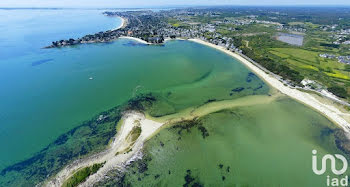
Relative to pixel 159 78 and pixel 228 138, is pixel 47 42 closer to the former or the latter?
pixel 159 78

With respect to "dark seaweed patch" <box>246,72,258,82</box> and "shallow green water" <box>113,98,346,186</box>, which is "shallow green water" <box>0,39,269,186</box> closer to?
"dark seaweed patch" <box>246,72,258,82</box>

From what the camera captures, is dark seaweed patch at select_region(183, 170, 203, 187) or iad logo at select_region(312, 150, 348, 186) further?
iad logo at select_region(312, 150, 348, 186)

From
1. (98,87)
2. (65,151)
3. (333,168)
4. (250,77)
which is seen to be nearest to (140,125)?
(65,151)

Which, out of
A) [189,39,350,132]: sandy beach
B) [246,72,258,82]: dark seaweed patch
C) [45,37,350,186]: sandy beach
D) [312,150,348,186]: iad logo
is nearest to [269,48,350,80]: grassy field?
[189,39,350,132]: sandy beach

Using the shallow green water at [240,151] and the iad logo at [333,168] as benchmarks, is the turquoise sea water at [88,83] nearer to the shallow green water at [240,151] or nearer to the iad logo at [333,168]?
the shallow green water at [240,151]

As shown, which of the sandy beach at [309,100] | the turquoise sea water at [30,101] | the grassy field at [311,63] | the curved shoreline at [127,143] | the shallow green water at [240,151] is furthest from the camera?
the grassy field at [311,63]

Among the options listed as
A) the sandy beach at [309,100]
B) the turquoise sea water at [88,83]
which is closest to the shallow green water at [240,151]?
the sandy beach at [309,100]

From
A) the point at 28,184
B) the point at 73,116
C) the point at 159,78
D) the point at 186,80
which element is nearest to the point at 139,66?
the point at 159,78

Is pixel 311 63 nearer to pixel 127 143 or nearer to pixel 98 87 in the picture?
pixel 127 143

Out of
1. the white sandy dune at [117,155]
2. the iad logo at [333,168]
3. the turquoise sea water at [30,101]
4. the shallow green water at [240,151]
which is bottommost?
the iad logo at [333,168]
